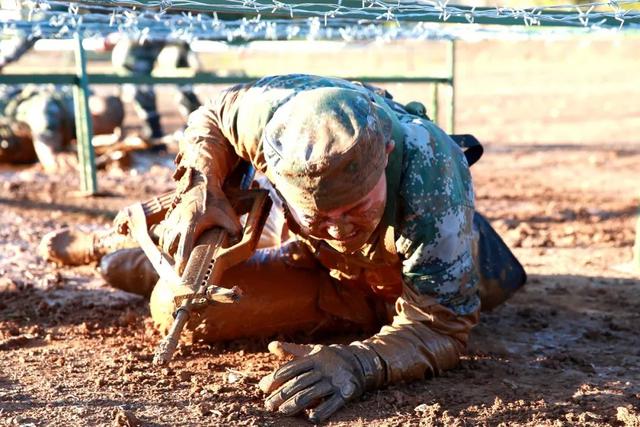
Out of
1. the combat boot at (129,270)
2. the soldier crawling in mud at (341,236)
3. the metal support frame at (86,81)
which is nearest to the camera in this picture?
the soldier crawling in mud at (341,236)

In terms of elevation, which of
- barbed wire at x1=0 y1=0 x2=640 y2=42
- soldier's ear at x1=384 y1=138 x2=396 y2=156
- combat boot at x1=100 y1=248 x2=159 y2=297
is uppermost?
barbed wire at x1=0 y1=0 x2=640 y2=42

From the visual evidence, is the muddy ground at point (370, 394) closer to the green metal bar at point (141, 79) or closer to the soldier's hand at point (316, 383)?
the soldier's hand at point (316, 383)

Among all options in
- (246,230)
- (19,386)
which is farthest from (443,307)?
(19,386)

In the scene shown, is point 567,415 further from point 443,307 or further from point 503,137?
point 503,137

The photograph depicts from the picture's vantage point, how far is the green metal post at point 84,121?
227 inches

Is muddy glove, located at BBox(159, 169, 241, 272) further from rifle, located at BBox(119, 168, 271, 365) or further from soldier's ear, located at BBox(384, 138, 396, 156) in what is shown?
Result: soldier's ear, located at BBox(384, 138, 396, 156)

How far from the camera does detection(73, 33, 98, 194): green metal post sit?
5758 mm

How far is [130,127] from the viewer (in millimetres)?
11500

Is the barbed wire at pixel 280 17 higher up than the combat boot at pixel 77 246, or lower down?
higher up

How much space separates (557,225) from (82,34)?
314cm

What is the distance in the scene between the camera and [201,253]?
2750 millimetres

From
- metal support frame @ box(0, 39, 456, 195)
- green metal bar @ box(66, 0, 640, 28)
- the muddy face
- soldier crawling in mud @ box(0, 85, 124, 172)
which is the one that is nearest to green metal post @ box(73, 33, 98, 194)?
metal support frame @ box(0, 39, 456, 195)

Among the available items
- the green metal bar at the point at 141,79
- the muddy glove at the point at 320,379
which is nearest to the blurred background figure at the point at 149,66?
the green metal bar at the point at 141,79

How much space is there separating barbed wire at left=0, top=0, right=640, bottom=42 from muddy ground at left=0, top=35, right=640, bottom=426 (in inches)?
46.5
